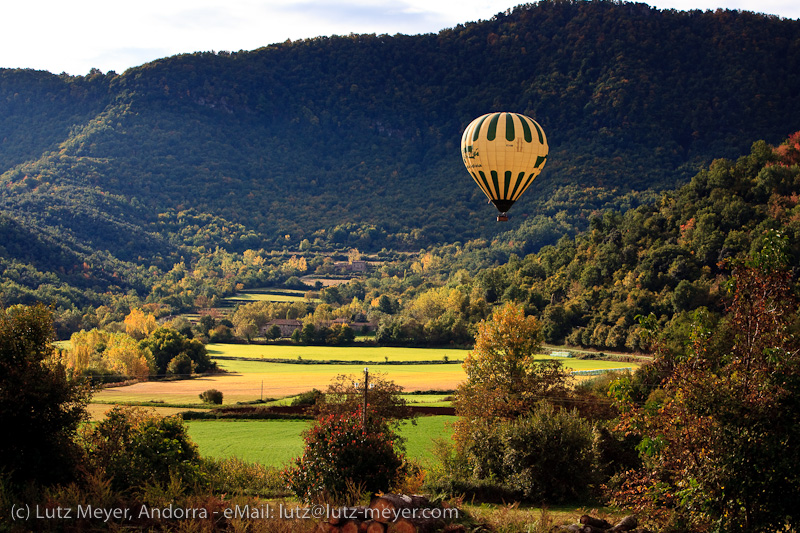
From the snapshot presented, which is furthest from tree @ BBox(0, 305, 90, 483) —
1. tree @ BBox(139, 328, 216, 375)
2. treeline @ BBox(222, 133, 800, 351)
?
tree @ BBox(139, 328, 216, 375)

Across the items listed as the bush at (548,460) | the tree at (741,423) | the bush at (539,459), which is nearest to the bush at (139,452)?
the bush at (539,459)

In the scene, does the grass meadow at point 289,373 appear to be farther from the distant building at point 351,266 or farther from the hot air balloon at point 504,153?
the distant building at point 351,266

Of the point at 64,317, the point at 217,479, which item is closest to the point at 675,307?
the point at 217,479

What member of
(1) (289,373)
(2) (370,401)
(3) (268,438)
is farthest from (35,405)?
(1) (289,373)

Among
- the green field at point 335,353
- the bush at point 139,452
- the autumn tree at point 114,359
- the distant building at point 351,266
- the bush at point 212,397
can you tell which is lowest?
A: the green field at point 335,353

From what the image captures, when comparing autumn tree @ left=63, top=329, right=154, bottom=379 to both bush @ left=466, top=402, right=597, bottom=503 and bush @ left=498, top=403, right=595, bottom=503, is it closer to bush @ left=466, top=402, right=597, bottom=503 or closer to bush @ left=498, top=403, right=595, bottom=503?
bush @ left=466, top=402, right=597, bottom=503

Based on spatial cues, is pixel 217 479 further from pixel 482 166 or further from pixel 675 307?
pixel 675 307

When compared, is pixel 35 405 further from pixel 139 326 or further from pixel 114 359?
pixel 139 326
